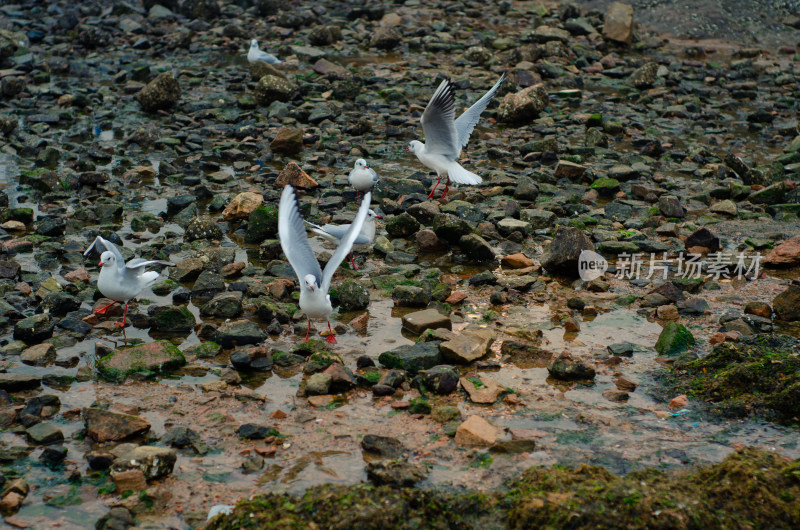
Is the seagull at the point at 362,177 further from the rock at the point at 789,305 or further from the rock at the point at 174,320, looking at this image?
the rock at the point at 789,305

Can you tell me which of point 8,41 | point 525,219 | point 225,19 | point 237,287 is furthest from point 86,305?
point 225,19

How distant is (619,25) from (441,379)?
1780 cm

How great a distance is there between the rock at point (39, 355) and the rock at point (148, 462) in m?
1.97

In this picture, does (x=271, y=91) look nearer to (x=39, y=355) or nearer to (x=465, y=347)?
(x=39, y=355)

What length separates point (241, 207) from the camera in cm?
1006

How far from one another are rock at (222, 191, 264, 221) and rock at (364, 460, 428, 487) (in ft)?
18.5

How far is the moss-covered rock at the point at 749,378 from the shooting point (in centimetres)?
575

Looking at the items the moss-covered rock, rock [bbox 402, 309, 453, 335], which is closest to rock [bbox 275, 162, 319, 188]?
rock [bbox 402, 309, 453, 335]

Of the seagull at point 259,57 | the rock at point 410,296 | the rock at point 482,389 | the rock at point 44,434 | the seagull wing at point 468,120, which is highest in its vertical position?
the seagull wing at point 468,120

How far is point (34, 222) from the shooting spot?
9.84 m

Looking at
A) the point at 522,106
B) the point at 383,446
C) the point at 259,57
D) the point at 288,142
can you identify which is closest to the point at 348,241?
the point at 383,446

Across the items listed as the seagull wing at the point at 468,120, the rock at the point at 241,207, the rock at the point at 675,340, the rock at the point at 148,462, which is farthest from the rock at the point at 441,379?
the seagull wing at the point at 468,120

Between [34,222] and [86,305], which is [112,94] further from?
[86,305]

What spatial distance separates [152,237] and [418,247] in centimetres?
332
